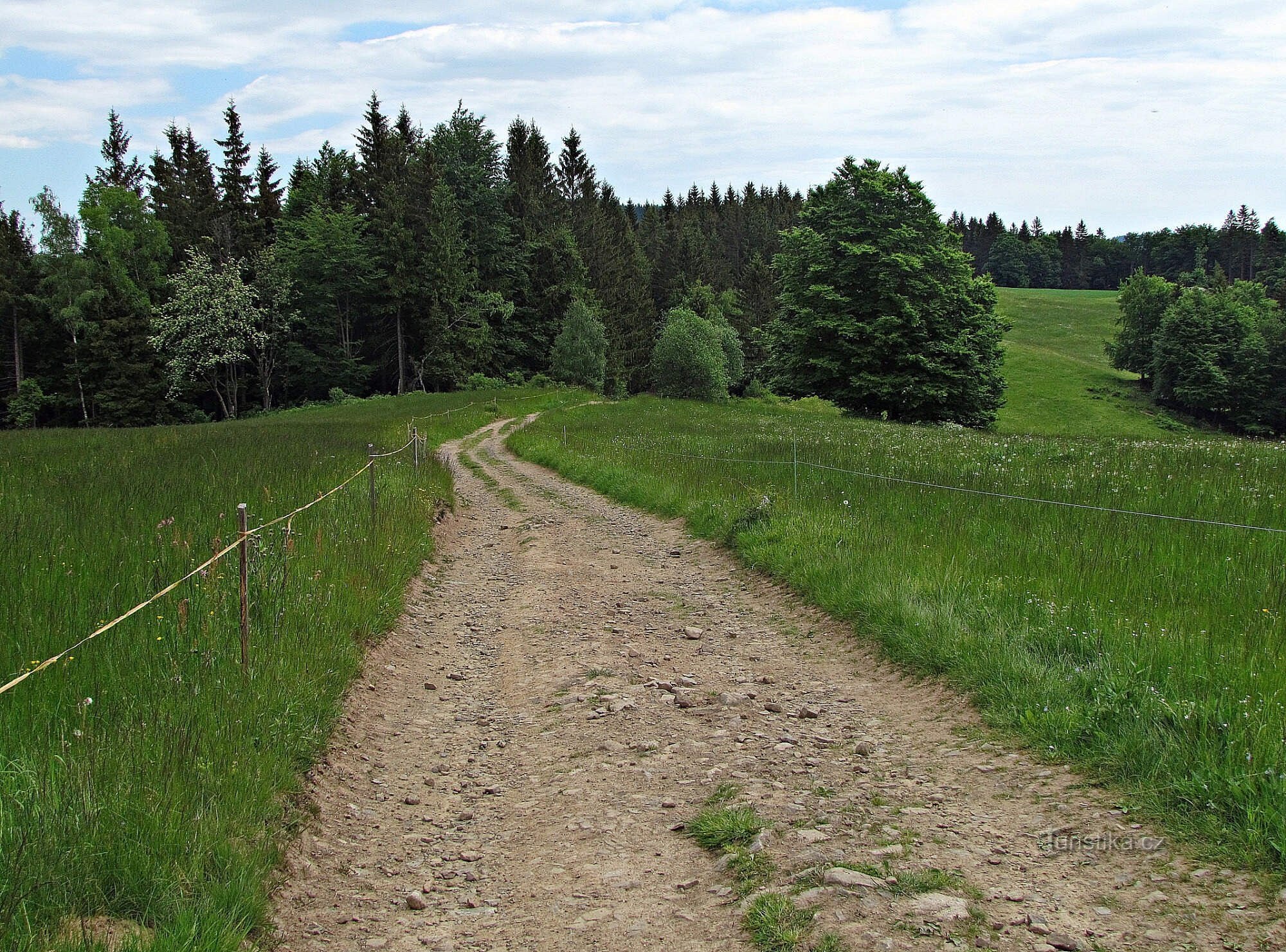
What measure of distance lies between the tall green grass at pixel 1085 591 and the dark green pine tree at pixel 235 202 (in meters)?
70.8

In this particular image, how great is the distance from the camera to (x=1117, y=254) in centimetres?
18662

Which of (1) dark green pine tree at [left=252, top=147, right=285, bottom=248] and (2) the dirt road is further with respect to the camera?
(1) dark green pine tree at [left=252, top=147, right=285, bottom=248]

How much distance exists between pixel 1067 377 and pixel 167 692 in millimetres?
103302

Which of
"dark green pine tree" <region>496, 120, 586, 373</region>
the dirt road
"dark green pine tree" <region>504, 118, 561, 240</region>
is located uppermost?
"dark green pine tree" <region>504, 118, 561, 240</region>

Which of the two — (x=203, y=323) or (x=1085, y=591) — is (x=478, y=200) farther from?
(x=1085, y=591)

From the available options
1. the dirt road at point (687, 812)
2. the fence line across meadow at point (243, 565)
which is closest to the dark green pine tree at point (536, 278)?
the fence line across meadow at point (243, 565)

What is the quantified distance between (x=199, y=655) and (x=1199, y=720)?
20.6ft

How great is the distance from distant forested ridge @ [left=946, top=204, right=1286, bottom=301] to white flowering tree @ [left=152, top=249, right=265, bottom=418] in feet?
463

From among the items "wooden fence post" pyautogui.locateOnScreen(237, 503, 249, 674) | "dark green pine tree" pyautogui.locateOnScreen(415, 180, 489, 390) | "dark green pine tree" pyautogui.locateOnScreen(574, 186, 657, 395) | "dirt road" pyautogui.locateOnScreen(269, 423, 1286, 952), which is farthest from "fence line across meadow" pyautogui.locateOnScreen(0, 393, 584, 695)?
"dark green pine tree" pyautogui.locateOnScreen(574, 186, 657, 395)

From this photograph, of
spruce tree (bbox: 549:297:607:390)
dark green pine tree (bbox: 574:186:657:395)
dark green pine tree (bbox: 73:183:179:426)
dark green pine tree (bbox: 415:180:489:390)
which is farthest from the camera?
dark green pine tree (bbox: 574:186:657:395)

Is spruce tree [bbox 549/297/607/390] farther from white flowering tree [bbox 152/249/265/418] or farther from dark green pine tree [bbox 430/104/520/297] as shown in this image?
white flowering tree [bbox 152/249/265/418]

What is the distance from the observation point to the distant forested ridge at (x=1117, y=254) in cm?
16075

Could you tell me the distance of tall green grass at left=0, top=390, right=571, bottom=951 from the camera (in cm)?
355

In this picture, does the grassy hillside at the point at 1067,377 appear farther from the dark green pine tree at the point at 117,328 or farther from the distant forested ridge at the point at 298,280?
the dark green pine tree at the point at 117,328
